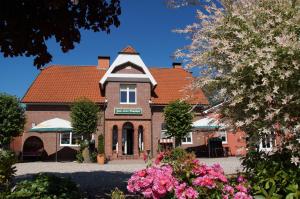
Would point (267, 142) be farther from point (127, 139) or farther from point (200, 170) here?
Result: point (127, 139)

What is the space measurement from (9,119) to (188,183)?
21348 millimetres

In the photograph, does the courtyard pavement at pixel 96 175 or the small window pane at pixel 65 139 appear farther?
the small window pane at pixel 65 139

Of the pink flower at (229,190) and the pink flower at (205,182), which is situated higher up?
the pink flower at (205,182)

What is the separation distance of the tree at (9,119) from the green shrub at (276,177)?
21.2 m

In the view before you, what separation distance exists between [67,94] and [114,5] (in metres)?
23.9

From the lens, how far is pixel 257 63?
5.21m

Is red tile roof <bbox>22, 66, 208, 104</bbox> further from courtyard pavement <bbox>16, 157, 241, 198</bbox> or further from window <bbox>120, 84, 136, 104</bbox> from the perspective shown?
courtyard pavement <bbox>16, 157, 241, 198</bbox>

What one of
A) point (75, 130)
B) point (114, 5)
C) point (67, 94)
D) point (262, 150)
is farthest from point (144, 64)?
point (262, 150)

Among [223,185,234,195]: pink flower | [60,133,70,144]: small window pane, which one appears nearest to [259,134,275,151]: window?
[223,185,234,195]: pink flower

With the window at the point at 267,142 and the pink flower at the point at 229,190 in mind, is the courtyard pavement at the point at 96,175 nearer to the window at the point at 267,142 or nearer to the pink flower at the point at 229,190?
the window at the point at 267,142

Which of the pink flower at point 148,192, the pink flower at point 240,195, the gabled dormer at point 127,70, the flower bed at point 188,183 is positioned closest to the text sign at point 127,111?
the gabled dormer at point 127,70

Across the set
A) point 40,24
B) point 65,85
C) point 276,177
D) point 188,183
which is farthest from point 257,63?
point 65,85

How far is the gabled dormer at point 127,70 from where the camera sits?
30203 mm

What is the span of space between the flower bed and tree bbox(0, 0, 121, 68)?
11.7 ft
